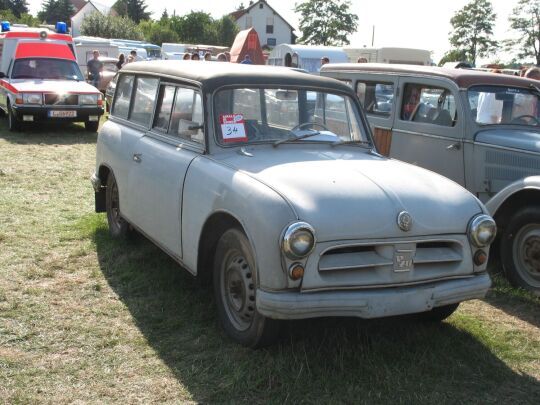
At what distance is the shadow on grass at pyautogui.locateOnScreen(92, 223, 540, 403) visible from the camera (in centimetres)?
349

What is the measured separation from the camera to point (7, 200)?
753 cm

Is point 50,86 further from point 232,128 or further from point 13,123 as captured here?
point 232,128

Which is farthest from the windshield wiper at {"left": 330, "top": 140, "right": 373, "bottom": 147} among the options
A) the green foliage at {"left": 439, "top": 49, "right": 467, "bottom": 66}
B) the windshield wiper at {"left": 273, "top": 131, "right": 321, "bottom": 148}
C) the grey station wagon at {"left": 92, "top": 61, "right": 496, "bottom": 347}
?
the green foliage at {"left": 439, "top": 49, "right": 467, "bottom": 66}

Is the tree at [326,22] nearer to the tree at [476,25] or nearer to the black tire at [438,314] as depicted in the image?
the tree at [476,25]

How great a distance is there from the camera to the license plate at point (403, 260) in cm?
360

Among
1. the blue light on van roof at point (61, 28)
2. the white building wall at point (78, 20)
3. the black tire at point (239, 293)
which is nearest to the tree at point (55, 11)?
the white building wall at point (78, 20)

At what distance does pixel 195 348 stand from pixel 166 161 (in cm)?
143

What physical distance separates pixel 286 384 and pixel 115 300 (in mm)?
1758

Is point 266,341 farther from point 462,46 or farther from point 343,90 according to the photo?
point 462,46

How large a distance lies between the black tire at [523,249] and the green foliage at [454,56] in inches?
2426

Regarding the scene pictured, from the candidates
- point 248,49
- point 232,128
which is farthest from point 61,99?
point 232,128

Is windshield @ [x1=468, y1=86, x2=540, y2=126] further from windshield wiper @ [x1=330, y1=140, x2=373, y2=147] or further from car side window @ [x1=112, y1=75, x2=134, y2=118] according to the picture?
car side window @ [x1=112, y1=75, x2=134, y2=118]

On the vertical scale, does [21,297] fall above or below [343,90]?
below

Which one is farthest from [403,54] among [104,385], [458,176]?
[104,385]
